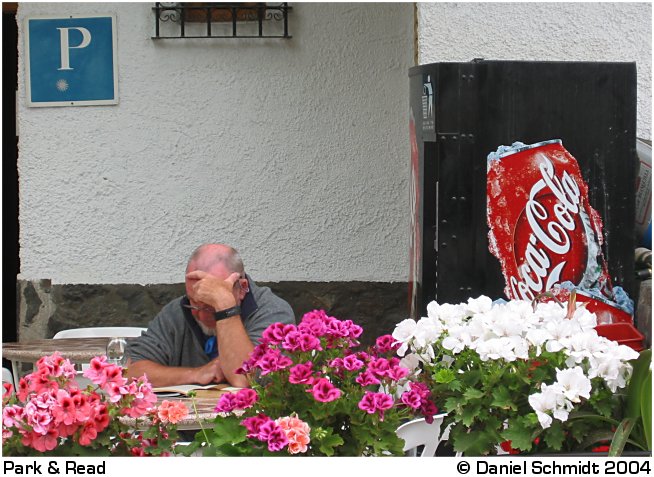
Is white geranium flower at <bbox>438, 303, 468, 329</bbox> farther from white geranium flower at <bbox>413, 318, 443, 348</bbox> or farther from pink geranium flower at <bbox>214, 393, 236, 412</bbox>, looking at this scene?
pink geranium flower at <bbox>214, 393, 236, 412</bbox>

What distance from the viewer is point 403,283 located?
5.73 metres

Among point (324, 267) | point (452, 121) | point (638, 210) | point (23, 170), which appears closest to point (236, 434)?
point (452, 121)

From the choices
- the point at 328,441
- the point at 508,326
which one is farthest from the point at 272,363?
the point at 508,326

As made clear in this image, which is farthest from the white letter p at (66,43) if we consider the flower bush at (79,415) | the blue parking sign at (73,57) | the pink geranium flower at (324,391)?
the pink geranium flower at (324,391)

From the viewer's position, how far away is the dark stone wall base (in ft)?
18.8

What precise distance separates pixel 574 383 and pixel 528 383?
98mm

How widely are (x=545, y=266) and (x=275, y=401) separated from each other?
5.77 ft

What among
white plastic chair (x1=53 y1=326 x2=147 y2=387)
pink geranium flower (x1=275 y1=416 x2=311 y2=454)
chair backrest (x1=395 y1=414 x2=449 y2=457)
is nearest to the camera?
pink geranium flower (x1=275 y1=416 x2=311 y2=454)

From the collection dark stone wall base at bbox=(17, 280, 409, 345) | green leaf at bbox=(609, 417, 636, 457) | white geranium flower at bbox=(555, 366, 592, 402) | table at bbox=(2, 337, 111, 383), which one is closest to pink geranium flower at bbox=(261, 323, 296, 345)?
white geranium flower at bbox=(555, 366, 592, 402)

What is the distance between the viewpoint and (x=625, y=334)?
2.74 meters

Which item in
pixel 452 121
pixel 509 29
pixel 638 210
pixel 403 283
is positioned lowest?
pixel 403 283

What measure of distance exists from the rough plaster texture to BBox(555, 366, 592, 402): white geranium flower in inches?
92.0

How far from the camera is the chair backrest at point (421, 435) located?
8.48ft

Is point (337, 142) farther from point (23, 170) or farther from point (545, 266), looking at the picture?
point (545, 266)
